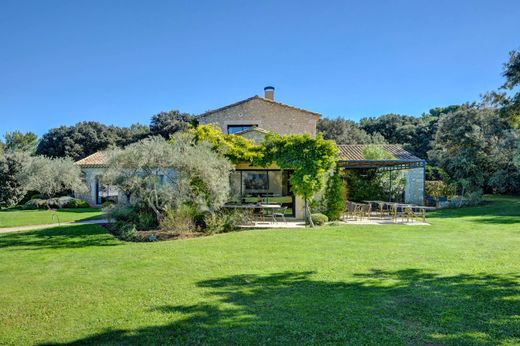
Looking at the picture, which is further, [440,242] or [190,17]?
[190,17]

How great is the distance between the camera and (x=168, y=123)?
51.2 m

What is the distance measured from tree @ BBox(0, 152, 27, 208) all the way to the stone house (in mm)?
4955

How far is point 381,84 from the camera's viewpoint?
24.2m

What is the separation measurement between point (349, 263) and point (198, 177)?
8118 millimetres

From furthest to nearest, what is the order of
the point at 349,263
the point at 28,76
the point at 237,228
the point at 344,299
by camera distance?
1. the point at 28,76
2. the point at 237,228
3. the point at 349,263
4. the point at 344,299

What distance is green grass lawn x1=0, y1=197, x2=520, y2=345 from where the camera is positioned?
5066 millimetres

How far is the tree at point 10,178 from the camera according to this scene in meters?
30.9

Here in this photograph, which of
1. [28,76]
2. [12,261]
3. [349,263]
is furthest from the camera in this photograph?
[28,76]

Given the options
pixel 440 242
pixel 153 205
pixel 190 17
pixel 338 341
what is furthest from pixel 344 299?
pixel 190 17

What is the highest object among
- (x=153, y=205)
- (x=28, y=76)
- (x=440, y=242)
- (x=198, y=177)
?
(x=28, y=76)

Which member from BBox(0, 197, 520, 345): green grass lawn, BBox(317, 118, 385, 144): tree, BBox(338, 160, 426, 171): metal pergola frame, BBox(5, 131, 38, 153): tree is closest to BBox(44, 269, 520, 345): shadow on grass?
BBox(0, 197, 520, 345): green grass lawn

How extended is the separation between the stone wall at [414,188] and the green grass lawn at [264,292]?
54.4 ft

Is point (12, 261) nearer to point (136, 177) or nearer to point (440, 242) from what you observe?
point (136, 177)

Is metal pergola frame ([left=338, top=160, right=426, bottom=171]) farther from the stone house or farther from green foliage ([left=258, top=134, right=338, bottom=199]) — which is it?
green foliage ([left=258, top=134, right=338, bottom=199])
